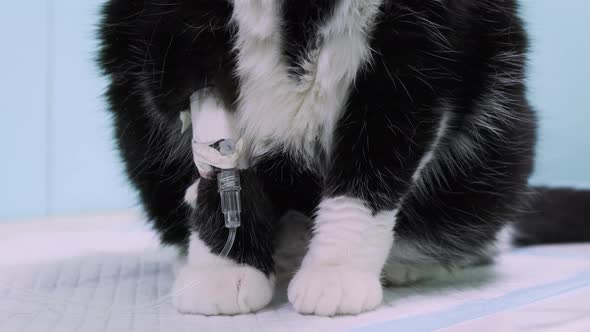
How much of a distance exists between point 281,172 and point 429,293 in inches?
10.1

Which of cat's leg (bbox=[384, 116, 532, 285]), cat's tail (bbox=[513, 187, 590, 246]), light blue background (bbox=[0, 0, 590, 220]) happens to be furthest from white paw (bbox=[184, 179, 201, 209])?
light blue background (bbox=[0, 0, 590, 220])

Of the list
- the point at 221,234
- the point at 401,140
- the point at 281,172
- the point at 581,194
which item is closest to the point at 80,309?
the point at 221,234

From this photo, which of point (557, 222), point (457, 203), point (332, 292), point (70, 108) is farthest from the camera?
point (70, 108)

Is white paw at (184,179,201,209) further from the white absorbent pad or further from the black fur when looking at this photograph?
the white absorbent pad

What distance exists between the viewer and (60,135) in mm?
1930

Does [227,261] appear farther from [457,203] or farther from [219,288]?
[457,203]

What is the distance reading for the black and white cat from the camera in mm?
733

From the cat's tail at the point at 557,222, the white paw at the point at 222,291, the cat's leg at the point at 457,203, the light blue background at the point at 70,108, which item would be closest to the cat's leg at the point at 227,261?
the white paw at the point at 222,291

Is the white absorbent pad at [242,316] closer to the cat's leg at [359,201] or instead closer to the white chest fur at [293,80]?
the cat's leg at [359,201]

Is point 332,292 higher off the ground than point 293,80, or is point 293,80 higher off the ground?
point 293,80

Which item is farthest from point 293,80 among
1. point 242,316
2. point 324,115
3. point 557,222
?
point 557,222

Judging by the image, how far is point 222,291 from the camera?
76cm

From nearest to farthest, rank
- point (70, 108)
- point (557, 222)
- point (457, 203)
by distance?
point (457, 203), point (557, 222), point (70, 108)

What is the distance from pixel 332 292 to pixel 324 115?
196 millimetres
